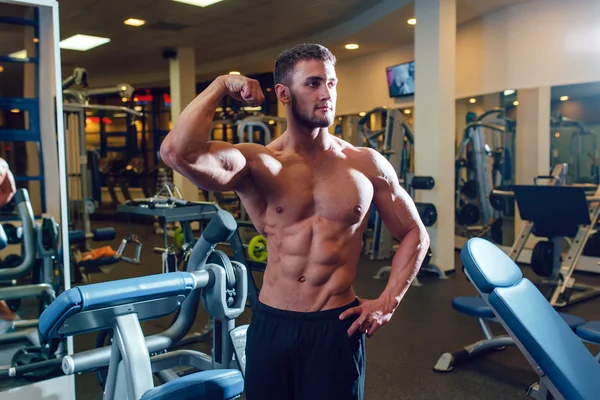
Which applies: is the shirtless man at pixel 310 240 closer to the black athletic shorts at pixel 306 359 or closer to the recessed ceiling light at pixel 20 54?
the black athletic shorts at pixel 306 359

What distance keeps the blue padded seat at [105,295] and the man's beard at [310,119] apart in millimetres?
567

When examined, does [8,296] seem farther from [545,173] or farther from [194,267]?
[545,173]

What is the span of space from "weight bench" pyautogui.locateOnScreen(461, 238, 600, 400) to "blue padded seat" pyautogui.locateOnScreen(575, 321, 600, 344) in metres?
0.53

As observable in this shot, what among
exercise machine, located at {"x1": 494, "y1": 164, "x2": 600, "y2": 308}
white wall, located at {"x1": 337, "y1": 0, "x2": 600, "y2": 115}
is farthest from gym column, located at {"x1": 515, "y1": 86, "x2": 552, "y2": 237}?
exercise machine, located at {"x1": 494, "y1": 164, "x2": 600, "y2": 308}

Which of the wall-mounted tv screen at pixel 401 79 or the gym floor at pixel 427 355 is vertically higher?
the wall-mounted tv screen at pixel 401 79

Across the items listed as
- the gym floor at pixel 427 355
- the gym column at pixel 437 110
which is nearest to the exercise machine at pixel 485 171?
the gym column at pixel 437 110

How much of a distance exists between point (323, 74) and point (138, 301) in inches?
28.8

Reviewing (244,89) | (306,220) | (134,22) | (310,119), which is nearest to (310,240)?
(306,220)

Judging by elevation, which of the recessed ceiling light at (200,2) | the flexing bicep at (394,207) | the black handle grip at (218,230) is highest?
the recessed ceiling light at (200,2)

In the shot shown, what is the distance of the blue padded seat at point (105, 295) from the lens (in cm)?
120

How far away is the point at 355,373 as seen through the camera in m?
1.18

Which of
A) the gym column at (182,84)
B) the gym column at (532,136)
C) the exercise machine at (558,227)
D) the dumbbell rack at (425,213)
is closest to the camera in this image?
the exercise machine at (558,227)

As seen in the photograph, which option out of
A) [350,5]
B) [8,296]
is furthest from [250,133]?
[8,296]

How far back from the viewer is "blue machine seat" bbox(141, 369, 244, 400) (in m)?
1.30
